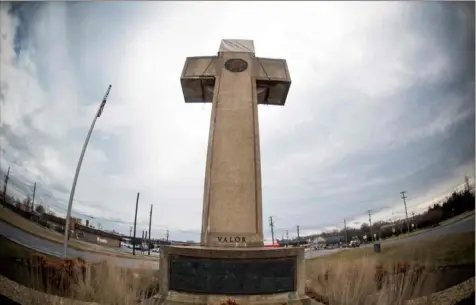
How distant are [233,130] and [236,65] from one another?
5.40ft

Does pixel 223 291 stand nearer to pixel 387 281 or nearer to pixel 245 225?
pixel 245 225

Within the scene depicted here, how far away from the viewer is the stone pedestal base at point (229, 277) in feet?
15.2

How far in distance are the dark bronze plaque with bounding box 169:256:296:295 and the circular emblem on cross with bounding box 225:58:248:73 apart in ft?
13.8

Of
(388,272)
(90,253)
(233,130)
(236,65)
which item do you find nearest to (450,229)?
(388,272)

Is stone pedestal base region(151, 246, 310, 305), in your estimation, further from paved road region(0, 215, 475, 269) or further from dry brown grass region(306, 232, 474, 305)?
paved road region(0, 215, 475, 269)

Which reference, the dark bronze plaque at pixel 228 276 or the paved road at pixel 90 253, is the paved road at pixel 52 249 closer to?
the paved road at pixel 90 253

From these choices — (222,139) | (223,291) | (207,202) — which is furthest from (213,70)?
(223,291)

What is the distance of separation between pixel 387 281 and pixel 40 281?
5.32 meters

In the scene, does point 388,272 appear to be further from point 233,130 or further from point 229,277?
point 233,130

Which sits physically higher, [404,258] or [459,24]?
[459,24]

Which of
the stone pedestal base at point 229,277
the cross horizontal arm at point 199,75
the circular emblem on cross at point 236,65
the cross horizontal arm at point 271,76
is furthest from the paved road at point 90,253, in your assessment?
the circular emblem on cross at point 236,65

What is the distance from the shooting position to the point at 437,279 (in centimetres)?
508

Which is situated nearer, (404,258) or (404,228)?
(404,258)

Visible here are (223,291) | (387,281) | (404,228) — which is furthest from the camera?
(404,228)
